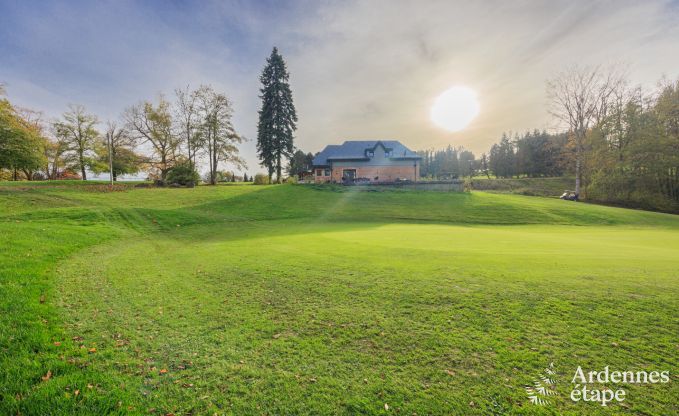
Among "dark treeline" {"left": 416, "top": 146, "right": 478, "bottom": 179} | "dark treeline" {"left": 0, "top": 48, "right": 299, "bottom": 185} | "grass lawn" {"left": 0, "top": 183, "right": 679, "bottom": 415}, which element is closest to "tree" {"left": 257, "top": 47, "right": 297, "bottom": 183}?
"dark treeline" {"left": 0, "top": 48, "right": 299, "bottom": 185}

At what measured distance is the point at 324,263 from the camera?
8.19m

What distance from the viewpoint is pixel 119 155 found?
3938 centimetres

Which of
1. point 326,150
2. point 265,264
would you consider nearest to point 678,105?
point 326,150

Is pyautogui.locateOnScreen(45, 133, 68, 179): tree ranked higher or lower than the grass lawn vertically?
higher

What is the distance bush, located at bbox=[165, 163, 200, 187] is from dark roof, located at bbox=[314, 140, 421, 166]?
21428mm

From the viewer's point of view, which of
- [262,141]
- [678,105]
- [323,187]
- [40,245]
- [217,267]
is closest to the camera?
[217,267]

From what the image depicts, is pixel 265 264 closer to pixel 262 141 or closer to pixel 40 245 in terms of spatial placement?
pixel 40 245

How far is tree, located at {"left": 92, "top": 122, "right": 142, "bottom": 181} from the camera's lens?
36.6 m

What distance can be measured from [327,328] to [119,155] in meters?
47.5

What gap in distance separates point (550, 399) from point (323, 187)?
3361cm
